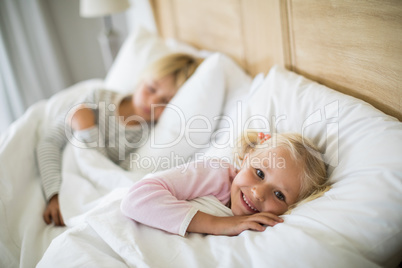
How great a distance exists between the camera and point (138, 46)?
1.94 m

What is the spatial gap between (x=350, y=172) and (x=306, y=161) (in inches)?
4.3

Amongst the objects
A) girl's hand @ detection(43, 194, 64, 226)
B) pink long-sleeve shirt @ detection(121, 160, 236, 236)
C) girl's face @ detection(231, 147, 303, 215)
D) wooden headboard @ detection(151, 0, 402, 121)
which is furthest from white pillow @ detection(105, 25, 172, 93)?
girl's face @ detection(231, 147, 303, 215)

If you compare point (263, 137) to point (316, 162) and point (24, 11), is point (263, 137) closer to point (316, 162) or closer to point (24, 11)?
point (316, 162)

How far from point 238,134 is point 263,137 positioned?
0.46ft

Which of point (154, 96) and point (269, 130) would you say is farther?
point (154, 96)

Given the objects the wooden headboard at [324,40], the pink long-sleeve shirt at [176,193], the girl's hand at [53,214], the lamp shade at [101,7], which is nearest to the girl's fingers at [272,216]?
the pink long-sleeve shirt at [176,193]

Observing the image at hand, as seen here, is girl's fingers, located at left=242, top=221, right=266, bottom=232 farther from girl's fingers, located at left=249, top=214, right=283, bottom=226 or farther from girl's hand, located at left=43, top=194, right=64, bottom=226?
girl's hand, located at left=43, top=194, right=64, bottom=226

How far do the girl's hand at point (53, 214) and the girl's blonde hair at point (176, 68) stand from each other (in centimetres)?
74

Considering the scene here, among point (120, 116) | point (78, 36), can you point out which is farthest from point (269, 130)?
point (78, 36)

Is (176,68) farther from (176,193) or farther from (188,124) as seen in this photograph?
(176,193)

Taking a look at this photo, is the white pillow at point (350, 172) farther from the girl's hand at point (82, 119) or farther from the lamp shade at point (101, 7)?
Answer: the lamp shade at point (101, 7)

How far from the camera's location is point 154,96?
1.57 m

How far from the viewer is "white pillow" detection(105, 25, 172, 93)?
1854mm

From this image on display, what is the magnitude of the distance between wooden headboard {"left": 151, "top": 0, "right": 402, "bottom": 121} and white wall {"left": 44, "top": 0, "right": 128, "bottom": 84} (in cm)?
149
